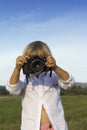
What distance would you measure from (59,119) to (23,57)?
2.29 feet

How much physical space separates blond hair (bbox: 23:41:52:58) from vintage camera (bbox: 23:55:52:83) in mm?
120

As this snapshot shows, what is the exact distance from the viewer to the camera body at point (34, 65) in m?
4.01

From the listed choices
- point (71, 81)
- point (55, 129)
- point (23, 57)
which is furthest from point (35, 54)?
point (55, 129)

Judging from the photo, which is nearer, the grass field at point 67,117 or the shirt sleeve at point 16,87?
the shirt sleeve at point 16,87

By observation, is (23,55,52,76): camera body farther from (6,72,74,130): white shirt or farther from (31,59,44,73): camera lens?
(6,72,74,130): white shirt

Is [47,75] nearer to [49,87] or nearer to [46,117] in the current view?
[49,87]

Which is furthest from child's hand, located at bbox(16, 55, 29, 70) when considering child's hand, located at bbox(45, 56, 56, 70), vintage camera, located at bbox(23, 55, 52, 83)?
child's hand, located at bbox(45, 56, 56, 70)

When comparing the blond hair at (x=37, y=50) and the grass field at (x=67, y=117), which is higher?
the blond hair at (x=37, y=50)

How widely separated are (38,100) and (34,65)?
0.40m

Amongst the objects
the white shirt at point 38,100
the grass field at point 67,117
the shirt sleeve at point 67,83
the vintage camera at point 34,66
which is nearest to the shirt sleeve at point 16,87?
the white shirt at point 38,100

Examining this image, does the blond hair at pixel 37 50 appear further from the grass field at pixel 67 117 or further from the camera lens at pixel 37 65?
the grass field at pixel 67 117

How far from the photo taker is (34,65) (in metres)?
4.04

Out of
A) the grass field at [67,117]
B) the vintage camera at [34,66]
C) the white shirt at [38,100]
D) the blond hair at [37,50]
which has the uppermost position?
the blond hair at [37,50]

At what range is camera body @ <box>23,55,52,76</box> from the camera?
4.01m
